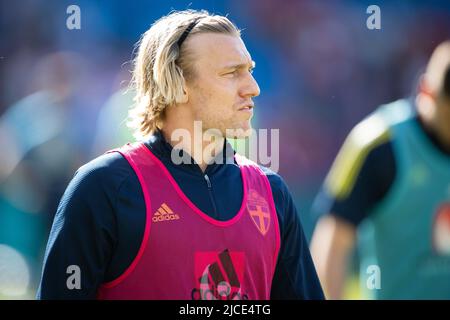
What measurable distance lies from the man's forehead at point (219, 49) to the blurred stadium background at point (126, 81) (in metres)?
2.11

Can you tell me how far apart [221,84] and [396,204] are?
3.73ft

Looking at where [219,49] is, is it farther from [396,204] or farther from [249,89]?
[396,204]

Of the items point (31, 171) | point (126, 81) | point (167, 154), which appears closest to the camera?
point (167, 154)

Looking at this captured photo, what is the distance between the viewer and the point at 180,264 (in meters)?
2.42

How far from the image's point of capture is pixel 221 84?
2.75 metres

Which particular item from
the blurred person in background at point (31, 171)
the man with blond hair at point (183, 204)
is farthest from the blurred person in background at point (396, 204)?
the blurred person in background at point (31, 171)

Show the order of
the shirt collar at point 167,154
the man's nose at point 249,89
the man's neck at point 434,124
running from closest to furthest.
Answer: the shirt collar at point 167,154 < the man's nose at point 249,89 < the man's neck at point 434,124

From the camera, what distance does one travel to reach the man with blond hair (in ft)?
7.82

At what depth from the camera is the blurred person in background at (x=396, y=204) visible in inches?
132

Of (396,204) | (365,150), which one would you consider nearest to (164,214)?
(365,150)

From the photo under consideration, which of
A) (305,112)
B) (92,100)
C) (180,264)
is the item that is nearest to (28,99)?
(92,100)

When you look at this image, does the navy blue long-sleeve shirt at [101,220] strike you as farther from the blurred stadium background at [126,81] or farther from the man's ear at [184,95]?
the blurred stadium background at [126,81]

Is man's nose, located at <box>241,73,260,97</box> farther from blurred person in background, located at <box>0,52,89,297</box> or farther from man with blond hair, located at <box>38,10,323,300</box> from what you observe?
blurred person in background, located at <box>0,52,89,297</box>

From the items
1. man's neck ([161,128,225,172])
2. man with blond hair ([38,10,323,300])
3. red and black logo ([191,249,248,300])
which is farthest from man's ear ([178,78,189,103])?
red and black logo ([191,249,248,300])
